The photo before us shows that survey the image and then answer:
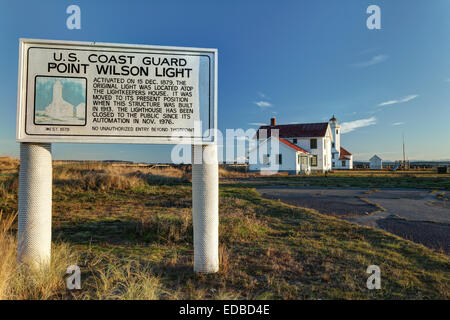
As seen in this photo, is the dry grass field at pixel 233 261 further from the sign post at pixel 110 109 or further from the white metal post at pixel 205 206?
the sign post at pixel 110 109

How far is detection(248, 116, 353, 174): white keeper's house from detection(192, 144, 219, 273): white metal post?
2970 cm

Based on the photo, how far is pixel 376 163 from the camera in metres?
60.8

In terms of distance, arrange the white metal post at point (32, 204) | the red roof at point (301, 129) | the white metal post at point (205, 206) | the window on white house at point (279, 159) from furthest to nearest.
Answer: the red roof at point (301, 129)
the window on white house at point (279, 159)
the white metal post at point (205, 206)
the white metal post at point (32, 204)

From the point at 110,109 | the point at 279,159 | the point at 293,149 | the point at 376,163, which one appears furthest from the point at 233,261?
the point at 376,163

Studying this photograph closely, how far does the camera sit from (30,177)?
10.6 ft

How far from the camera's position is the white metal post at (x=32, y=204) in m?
3.24

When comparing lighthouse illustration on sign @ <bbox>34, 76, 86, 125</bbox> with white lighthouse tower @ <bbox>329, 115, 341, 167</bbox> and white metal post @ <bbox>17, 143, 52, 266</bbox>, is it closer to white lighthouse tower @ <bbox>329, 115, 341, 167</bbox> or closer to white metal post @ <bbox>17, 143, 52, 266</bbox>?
white metal post @ <bbox>17, 143, 52, 266</bbox>

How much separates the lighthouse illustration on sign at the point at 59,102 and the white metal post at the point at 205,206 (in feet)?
5.46

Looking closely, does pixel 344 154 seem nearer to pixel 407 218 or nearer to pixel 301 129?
pixel 301 129

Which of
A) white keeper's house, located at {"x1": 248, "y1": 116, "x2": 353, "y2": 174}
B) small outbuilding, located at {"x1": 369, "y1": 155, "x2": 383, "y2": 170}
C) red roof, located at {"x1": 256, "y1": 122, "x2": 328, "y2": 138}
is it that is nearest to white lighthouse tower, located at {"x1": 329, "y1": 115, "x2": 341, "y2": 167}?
small outbuilding, located at {"x1": 369, "y1": 155, "x2": 383, "y2": 170}

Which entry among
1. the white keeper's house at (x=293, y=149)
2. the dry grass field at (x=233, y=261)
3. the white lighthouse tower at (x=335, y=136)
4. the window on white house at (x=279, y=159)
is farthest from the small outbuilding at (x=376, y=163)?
the dry grass field at (x=233, y=261)

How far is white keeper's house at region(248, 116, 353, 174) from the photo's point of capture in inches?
1275

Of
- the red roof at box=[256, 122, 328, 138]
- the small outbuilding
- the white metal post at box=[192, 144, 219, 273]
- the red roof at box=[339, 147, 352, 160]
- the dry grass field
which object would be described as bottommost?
the dry grass field
